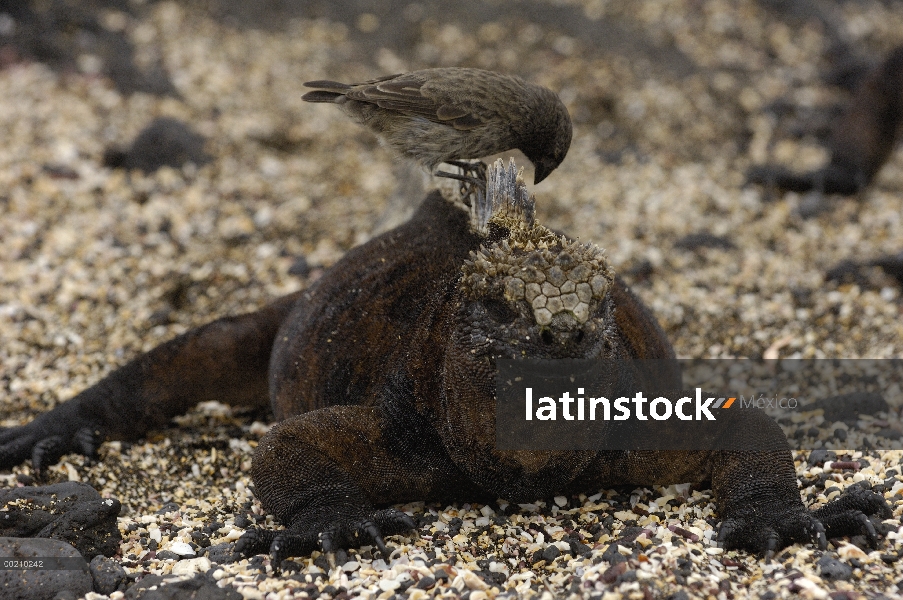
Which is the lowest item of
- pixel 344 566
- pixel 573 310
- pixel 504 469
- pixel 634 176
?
pixel 344 566

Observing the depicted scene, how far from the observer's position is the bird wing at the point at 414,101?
4.12 m

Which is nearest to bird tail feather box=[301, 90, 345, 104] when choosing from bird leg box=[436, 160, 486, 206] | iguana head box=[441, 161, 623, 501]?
bird leg box=[436, 160, 486, 206]

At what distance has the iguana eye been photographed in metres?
3.00

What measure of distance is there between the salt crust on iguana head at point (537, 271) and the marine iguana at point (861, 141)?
5.23 metres

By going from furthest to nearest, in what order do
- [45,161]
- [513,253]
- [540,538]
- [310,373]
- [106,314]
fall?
[45,161] < [106,314] < [310,373] < [540,538] < [513,253]

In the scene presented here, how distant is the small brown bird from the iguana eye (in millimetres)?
1126

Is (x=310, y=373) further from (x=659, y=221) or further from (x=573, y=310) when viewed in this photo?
(x=659, y=221)

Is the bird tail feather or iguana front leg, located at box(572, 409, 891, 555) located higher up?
the bird tail feather

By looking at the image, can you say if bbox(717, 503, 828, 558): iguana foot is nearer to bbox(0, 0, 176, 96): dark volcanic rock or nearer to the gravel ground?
the gravel ground

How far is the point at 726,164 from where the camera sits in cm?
837

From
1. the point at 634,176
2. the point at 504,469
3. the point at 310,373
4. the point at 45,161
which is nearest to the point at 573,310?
the point at 504,469

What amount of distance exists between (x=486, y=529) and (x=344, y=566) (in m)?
0.59

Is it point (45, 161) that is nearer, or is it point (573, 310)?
point (573, 310)

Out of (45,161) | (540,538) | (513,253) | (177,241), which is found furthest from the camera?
(45,161)
